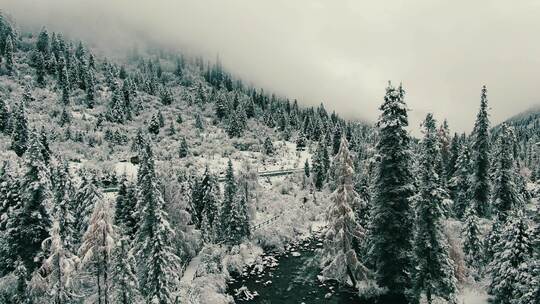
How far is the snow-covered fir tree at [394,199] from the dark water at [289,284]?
203 inches

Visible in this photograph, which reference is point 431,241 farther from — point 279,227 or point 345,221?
point 279,227

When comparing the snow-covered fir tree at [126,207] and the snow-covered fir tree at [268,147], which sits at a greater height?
the snow-covered fir tree at [268,147]

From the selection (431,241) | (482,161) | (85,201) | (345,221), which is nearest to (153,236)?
(345,221)

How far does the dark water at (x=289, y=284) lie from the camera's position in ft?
140

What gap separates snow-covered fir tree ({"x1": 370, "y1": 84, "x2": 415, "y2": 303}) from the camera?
122ft

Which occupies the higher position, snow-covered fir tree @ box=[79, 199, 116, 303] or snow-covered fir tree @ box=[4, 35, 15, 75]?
snow-covered fir tree @ box=[4, 35, 15, 75]

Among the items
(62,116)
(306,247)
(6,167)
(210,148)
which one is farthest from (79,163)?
(306,247)

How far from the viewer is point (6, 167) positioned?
45.9m

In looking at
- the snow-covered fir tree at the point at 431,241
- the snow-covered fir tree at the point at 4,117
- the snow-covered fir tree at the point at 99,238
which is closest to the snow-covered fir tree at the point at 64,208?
the snow-covered fir tree at the point at 99,238

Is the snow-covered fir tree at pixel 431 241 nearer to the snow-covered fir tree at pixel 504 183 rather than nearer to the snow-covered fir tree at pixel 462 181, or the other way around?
the snow-covered fir tree at pixel 504 183

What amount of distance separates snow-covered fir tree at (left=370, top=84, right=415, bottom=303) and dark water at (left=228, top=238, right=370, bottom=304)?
5147 mm

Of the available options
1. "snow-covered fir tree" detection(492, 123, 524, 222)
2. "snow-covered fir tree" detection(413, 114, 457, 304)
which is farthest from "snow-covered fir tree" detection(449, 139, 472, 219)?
"snow-covered fir tree" detection(413, 114, 457, 304)

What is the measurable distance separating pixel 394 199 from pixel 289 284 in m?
16.9

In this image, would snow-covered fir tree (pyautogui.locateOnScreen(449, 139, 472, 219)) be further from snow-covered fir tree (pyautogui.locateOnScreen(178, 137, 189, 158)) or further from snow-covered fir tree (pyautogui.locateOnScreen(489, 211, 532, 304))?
snow-covered fir tree (pyautogui.locateOnScreen(178, 137, 189, 158))
